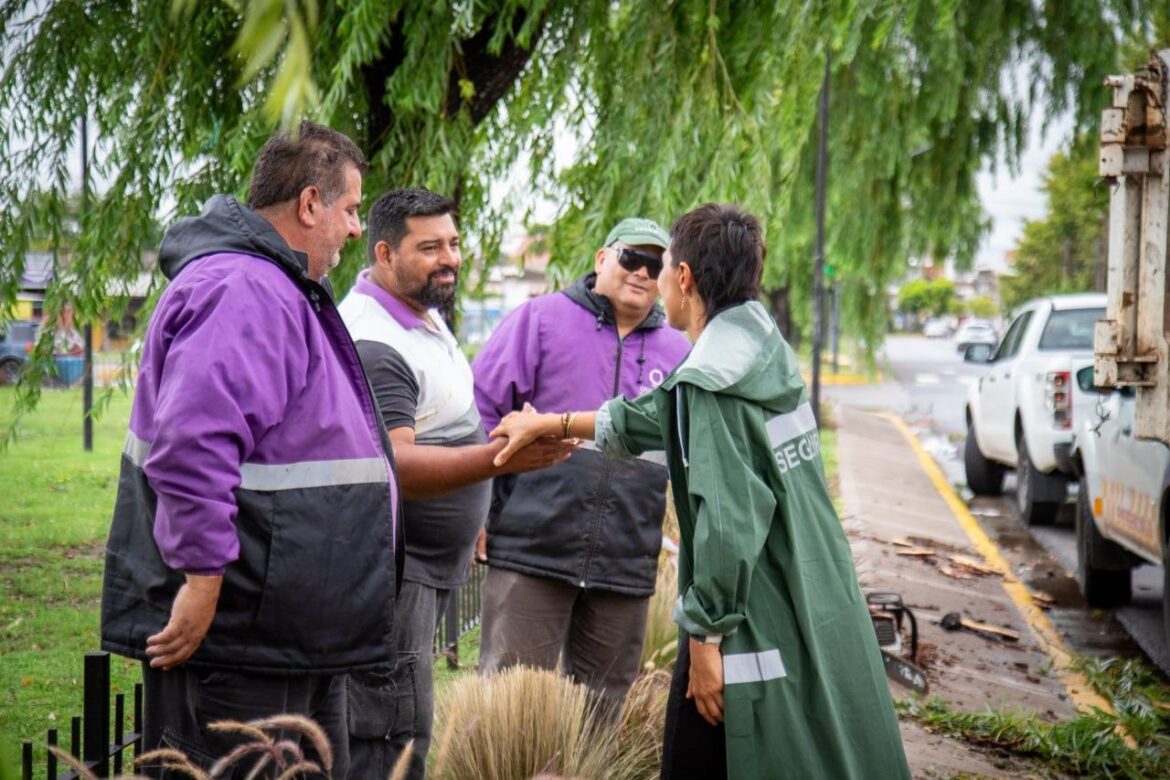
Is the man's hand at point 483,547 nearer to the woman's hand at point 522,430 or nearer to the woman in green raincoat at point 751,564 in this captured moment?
the woman's hand at point 522,430

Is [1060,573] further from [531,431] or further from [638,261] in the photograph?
[531,431]

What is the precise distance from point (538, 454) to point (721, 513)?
1053 millimetres

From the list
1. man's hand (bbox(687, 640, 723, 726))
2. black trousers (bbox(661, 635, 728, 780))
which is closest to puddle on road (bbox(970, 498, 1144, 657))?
black trousers (bbox(661, 635, 728, 780))

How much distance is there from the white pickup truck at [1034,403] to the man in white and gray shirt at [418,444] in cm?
750

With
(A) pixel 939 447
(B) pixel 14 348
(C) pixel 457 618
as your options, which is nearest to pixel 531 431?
(C) pixel 457 618

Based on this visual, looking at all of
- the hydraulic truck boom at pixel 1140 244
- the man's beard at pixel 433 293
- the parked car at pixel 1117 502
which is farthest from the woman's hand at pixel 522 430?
the parked car at pixel 1117 502

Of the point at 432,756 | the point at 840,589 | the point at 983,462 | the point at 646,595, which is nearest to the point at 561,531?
the point at 646,595

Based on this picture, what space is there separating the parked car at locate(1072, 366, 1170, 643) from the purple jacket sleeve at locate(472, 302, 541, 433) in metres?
3.23

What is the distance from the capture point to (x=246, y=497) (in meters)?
2.66

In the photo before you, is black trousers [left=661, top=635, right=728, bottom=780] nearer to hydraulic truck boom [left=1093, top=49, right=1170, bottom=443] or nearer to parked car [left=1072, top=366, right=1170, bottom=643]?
hydraulic truck boom [left=1093, top=49, right=1170, bottom=443]

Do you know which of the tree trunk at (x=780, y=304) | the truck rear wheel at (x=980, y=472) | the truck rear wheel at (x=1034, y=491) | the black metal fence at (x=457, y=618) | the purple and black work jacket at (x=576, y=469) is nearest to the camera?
the purple and black work jacket at (x=576, y=469)

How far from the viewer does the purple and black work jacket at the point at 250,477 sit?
2.54 m

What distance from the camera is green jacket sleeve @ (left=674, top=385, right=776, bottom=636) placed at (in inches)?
113

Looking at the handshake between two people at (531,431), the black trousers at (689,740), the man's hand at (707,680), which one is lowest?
the black trousers at (689,740)
